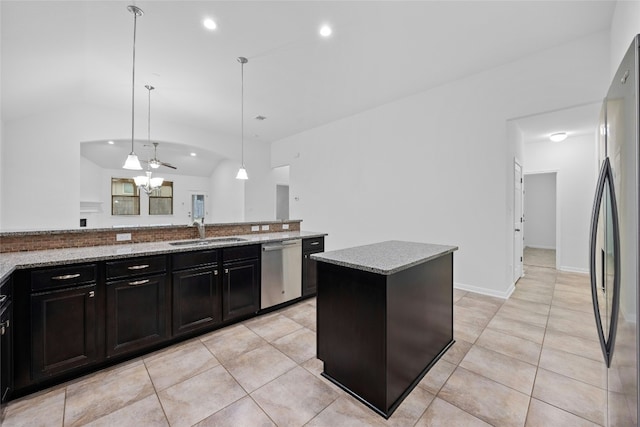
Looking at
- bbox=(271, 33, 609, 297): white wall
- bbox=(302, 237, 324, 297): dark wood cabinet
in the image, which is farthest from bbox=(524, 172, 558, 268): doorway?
bbox=(302, 237, 324, 297): dark wood cabinet

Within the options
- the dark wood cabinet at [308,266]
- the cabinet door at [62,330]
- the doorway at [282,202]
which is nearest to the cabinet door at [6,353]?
Result: the cabinet door at [62,330]

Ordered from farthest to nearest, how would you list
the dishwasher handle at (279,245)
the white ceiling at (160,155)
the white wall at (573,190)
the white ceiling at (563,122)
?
1. the white ceiling at (160,155)
2. the white wall at (573,190)
3. the white ceiling at (563,122)
4. the dishwasher handle at (279,245)

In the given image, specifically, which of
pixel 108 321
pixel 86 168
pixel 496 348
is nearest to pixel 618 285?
pixel 496 348

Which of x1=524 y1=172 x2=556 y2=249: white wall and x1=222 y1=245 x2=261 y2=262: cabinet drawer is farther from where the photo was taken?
x1=524 y1=172 x2=556 y2=249: white wall

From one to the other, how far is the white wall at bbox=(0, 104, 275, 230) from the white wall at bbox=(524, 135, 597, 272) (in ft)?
28.0

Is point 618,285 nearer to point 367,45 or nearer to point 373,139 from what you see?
point 367,45

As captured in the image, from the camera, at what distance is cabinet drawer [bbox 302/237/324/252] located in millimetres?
3516

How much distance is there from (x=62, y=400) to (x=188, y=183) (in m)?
8.33

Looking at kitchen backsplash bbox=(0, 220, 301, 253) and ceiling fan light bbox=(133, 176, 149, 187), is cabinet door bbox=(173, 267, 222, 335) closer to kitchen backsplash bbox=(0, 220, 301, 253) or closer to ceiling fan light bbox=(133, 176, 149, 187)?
kitchen backsplash bbox=(0, 220, 301, 253)

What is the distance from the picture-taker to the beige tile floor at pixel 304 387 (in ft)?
5.27

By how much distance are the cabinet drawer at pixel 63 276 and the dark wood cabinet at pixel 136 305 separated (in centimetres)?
11

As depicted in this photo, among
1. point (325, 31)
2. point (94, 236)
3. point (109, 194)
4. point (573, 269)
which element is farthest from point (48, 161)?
point (573, 269)

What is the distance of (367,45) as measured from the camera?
3.08 m

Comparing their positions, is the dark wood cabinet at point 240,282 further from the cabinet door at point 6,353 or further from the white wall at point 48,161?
the white wall at point 48,161
